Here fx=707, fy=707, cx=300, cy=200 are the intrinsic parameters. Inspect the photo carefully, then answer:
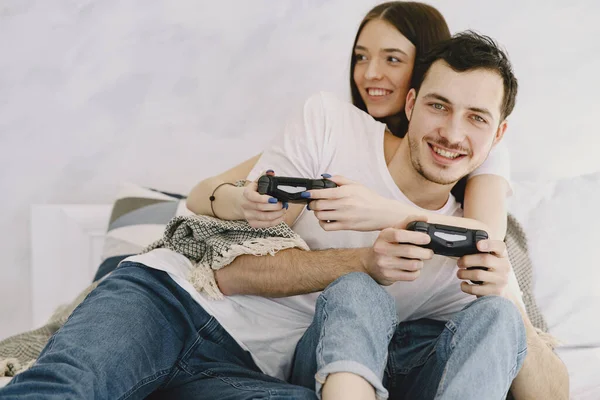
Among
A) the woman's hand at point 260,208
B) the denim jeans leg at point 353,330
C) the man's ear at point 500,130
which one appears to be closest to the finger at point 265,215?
the woman's hand at point 260,208

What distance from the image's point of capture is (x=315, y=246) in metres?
1.46

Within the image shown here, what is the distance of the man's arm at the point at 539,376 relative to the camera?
1208 millimetres

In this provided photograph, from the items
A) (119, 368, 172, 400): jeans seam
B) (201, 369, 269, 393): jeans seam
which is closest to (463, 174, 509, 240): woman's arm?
(201, 369, 269, 393): jeans seam

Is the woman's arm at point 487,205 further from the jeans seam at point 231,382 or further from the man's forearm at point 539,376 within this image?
the jeans seam at point 231,382

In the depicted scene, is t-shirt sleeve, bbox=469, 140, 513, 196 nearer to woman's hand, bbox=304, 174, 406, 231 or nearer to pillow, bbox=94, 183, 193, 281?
woman's hand, bbox=304, 174, 406, 231

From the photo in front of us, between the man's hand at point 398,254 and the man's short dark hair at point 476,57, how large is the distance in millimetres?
394

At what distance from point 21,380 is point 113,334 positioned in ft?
0.59

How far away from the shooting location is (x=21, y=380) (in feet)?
3.31

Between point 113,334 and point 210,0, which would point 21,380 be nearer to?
point 113,334

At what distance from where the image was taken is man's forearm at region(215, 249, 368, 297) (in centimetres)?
133

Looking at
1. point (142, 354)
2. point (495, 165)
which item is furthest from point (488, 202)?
point (142, 354)

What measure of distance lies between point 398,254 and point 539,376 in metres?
0.33

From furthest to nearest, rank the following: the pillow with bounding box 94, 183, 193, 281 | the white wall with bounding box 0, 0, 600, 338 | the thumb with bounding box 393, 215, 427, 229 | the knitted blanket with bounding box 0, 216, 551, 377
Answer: the white wall with bounding box 0, 0, 600, 338 < the pillow with bounding box 94, 183, 193, 281 < the knitted blanket with bounding box 0, 216, 551, 377 < the thumb with bounding box 393, 215, 427, 229

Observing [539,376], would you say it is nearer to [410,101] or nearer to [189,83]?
[410,101]
